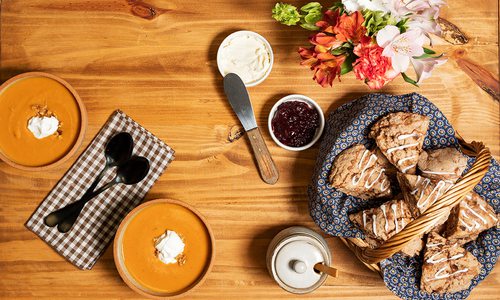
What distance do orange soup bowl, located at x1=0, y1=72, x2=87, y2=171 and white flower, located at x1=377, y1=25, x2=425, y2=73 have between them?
106 cm

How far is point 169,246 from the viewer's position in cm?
166

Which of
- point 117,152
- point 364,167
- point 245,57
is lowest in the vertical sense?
point 117,152

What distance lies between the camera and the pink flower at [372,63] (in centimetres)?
139

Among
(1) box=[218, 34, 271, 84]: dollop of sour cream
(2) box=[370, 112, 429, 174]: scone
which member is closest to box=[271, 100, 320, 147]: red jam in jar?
(1) box=[218, 34, 271, 84]: dollop of sour cream

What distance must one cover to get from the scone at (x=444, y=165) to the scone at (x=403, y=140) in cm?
4

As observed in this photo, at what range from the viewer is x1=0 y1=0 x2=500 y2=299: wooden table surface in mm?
1814

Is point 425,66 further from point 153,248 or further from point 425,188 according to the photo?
point 153,248

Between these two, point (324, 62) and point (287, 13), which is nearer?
point (324, 62)

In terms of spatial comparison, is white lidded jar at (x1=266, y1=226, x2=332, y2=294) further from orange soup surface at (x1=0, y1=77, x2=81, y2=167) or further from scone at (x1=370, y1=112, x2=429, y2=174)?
orange soup surface at (x1=0, y1=77, x2=81, y2=167)

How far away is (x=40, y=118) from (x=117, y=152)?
0.29 m

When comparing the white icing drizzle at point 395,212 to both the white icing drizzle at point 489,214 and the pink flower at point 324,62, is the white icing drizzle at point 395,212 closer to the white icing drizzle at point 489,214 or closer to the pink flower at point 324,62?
the white icing drizzle at point 489,214

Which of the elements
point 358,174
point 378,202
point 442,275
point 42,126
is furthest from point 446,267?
point 42,126

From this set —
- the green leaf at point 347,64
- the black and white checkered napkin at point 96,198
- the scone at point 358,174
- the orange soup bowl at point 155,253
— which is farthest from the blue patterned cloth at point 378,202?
the black and white checkered napkin at point 96,198

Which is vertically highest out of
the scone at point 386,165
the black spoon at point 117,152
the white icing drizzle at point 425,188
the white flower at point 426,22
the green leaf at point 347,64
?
the white flower at point 426,22
